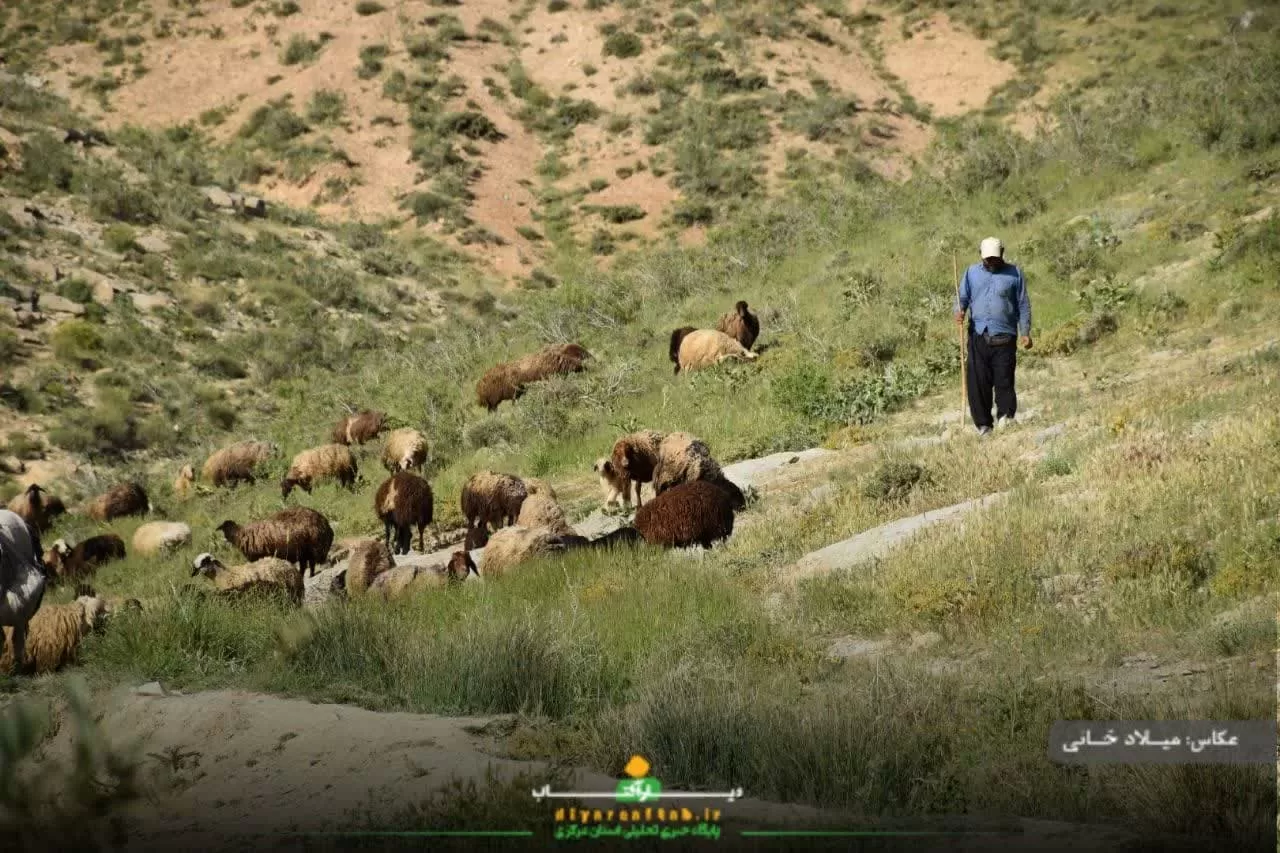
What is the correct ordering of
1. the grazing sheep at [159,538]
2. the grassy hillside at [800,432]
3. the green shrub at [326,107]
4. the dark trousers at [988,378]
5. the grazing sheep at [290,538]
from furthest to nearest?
1. the green shrub at [326,107]
2. the grazing sheep at [159,538]
3. the grazing sheep at [290,538]
4. the dark trousers at [988,378]
5. the grassy hillside at [800,432]

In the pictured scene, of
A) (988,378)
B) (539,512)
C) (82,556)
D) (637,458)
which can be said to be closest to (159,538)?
(82,556)

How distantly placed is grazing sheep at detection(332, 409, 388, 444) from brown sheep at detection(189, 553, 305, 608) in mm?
7546

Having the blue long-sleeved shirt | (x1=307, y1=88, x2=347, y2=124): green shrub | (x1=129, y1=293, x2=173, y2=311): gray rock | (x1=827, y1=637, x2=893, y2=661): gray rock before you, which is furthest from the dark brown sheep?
(x1=307, y1=88, x2=347, y2=124): green shrub

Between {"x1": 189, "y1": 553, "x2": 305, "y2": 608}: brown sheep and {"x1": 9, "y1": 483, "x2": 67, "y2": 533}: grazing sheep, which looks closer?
{"x1": 189, "y1": 553, "x2": 305, "y2": 608}: brown sheep

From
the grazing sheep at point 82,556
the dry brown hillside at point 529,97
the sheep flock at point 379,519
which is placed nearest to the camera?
the sheep flock at point 379,519

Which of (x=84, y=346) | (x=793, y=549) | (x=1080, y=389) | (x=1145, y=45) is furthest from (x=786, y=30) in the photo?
(x=793, y=549)

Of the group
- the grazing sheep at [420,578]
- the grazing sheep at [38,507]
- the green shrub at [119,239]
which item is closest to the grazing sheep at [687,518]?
the grazing sheep at [420,578]

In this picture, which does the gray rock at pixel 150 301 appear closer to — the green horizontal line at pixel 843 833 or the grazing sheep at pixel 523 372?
the grazing sheep at pixel 523 372

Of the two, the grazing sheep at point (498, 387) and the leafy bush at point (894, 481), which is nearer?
Result: the leafy bush at point (894, 481)

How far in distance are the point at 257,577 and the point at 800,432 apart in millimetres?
6776

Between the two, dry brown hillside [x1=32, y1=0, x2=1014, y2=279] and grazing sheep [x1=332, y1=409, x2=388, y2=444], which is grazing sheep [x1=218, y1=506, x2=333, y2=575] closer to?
grazing sheep [x1=332, y1=409, x2=388, y2=444]

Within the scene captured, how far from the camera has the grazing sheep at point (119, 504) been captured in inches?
738

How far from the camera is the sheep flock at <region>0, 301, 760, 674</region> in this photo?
32.6ft

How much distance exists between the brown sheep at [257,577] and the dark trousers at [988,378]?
7.16 meters
